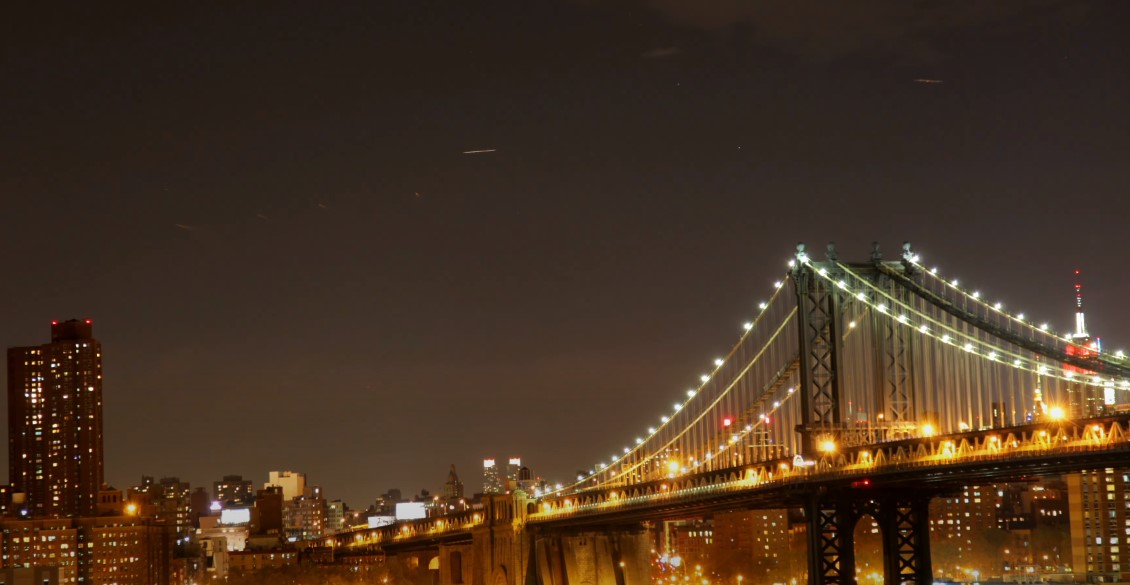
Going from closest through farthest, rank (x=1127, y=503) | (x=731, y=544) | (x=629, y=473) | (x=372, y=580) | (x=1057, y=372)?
(x=1057, y=372) → (x=629, y=473) → (x=1127, y=503) → (x=372, y=580) → (x=731, y=544)

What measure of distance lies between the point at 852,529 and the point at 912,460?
9.29 meters

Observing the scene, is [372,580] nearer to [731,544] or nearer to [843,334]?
[731,544]

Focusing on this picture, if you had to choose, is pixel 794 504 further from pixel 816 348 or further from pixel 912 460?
pixel 912 460

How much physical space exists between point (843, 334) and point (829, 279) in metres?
2.71

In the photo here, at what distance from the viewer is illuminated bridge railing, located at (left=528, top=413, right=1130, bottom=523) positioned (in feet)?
200

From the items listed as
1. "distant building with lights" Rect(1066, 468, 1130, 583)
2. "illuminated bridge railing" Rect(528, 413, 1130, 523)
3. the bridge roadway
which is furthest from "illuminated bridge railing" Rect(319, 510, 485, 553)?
"distant building with lights" Rect(1066, 468, 1130, 583)

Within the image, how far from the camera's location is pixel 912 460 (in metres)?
69.4

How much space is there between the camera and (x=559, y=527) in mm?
115188

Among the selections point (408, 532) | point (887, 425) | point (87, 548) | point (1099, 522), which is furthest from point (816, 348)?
point (87, 548)

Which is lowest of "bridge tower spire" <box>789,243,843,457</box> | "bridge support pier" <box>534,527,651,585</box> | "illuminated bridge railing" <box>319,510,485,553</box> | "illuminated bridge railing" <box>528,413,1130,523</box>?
"bridge support pier" <box>534,527,651,585</box>

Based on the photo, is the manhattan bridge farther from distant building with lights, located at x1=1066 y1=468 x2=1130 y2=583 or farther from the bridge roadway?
distant building with lights, located at x1=1066 y1=468 x2=1130 y2=583

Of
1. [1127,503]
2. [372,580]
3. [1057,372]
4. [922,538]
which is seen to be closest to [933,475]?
[1057,372]

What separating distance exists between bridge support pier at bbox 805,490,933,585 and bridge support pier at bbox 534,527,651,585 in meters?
37.4

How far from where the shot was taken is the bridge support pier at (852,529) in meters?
76.1
